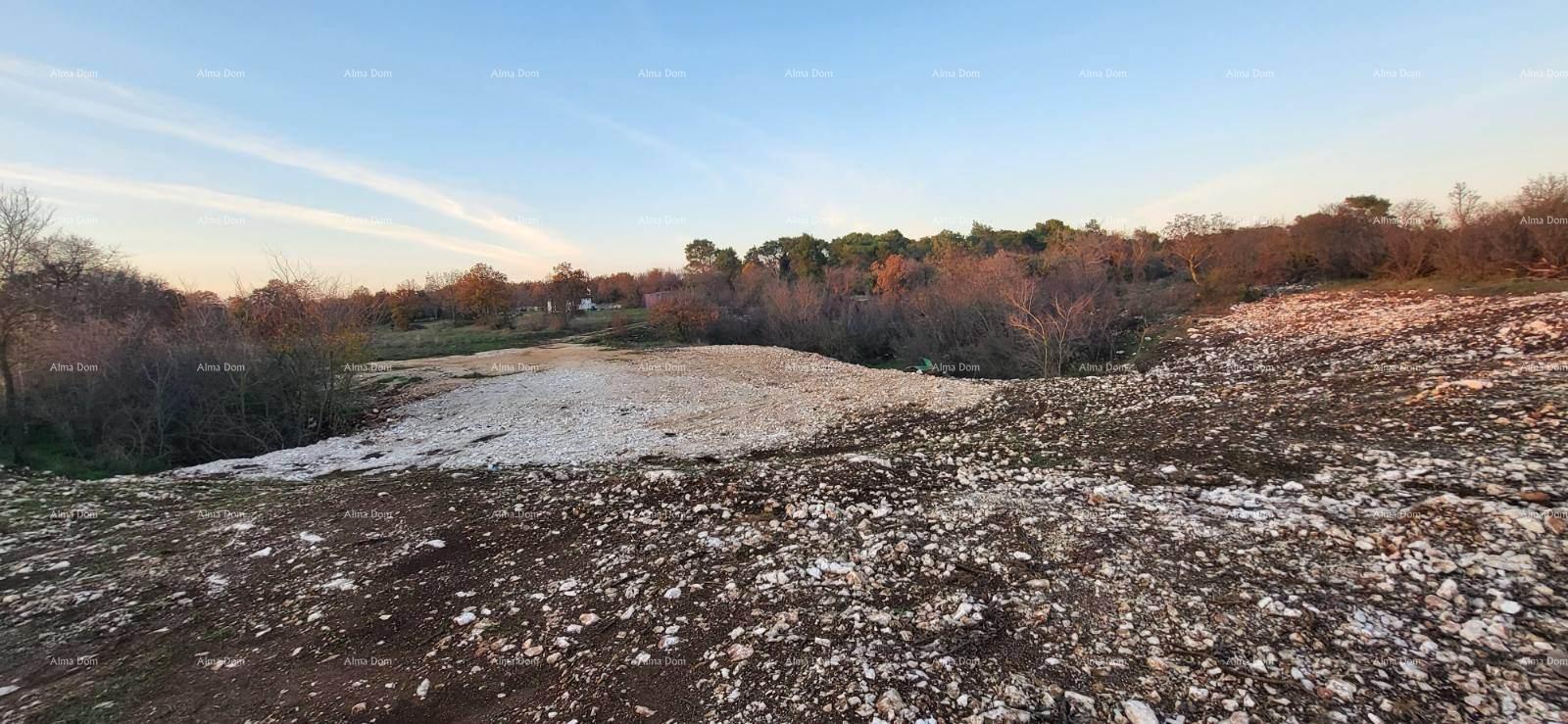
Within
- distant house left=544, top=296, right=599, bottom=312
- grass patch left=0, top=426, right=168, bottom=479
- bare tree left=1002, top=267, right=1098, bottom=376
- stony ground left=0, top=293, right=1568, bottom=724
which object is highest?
distant house left=544, top=296, right=599, bottom=312

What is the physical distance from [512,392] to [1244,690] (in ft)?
72.7

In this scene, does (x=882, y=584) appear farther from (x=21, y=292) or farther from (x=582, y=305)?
(x=582, y=305)

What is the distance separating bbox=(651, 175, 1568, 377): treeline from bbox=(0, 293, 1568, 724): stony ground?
51.8 feet

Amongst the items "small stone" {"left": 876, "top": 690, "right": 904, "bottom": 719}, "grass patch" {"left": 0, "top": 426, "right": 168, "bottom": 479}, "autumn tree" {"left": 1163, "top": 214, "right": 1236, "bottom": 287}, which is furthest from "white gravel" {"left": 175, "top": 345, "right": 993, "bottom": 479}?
"autumn tree" {"left": 1163, "top": 214, "right": 1236, "bottom": 287}

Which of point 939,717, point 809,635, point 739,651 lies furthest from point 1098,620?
point 739,651

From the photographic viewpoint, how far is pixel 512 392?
2191 centimetres

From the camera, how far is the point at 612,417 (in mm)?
16219

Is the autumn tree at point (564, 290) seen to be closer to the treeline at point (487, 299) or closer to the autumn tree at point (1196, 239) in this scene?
the treeline at point (487, 299)

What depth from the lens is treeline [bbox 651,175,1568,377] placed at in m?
23.2

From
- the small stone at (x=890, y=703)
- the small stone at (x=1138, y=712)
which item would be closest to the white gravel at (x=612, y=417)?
the small stone at (x=890, y=703)

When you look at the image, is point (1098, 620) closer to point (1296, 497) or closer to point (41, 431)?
point (1296, 497)

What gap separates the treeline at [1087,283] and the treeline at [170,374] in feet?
73.6

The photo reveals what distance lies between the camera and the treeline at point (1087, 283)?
76.1 ft

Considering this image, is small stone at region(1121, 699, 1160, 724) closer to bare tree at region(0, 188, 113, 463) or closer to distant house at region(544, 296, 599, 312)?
bare tree at region(0, 188, 113, 463)
